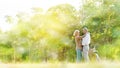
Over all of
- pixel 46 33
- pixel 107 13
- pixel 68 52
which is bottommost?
pixel 68 52

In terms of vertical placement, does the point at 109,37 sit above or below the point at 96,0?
below

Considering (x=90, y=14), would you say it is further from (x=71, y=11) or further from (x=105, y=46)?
(x=105, y=46)

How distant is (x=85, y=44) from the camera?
9.27 feet

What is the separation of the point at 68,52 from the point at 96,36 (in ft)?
1.65

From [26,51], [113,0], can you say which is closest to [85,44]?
[26,51]

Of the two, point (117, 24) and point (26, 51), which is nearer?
point (26, 51)

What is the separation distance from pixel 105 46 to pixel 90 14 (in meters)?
0.55

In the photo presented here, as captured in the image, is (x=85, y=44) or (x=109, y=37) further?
(x=109, y=37)

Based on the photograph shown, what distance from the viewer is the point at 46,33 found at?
4402 millimetres

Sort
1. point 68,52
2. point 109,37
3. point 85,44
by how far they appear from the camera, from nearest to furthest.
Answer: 1. point 85,44
2. point 68,52
3. point 109,37

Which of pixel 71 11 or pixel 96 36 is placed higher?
pixel 71 11

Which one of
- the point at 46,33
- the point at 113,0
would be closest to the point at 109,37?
the point at 113,0

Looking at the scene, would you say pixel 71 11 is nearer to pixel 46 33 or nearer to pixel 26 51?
pixel 46 33

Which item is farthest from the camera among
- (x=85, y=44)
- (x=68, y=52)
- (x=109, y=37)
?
(x=109, y=37)
